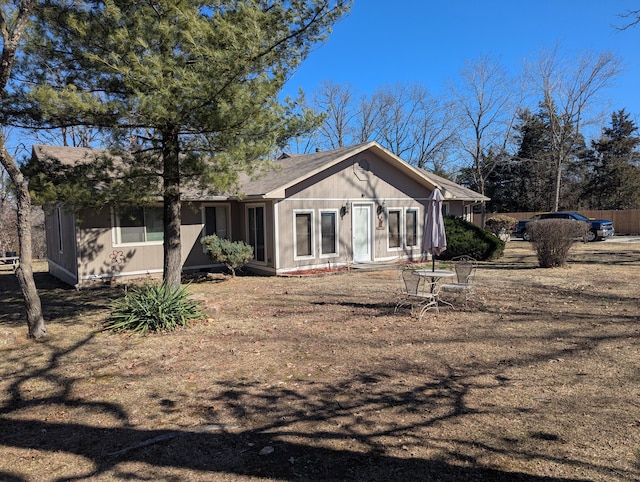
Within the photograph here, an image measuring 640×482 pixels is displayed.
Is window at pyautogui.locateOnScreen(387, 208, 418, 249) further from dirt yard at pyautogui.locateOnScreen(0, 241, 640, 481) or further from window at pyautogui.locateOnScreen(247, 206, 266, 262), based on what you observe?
dirt yard at pyautogui.locateOnScreen(0, 241, 640, 481)

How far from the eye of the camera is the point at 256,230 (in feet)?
48.5

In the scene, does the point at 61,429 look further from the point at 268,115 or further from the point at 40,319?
the point at 268,115

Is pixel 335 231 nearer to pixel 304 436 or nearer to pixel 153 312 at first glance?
pixel 153 312

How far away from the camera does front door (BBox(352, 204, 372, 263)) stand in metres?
15.7

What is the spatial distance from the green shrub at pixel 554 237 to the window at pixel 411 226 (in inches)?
166

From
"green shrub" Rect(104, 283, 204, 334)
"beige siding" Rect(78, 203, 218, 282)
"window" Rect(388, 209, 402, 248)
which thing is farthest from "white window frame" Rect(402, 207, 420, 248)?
"green shrub" Rect(104, 283, 204, 334)

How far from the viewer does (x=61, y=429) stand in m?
4.17

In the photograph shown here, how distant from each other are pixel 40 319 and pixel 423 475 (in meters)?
6.79

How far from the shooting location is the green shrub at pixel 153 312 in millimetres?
7543

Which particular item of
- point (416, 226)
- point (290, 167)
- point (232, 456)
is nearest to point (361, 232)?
point (416, 226)

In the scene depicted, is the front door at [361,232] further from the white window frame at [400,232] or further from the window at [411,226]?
the window at [411,226]

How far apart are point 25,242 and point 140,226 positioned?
6639 mm

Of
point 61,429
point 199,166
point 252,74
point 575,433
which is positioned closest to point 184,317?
point 199,166

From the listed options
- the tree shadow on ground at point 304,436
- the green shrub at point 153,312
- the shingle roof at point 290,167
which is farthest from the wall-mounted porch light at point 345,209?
the tree shadow on ground at point 304,436
